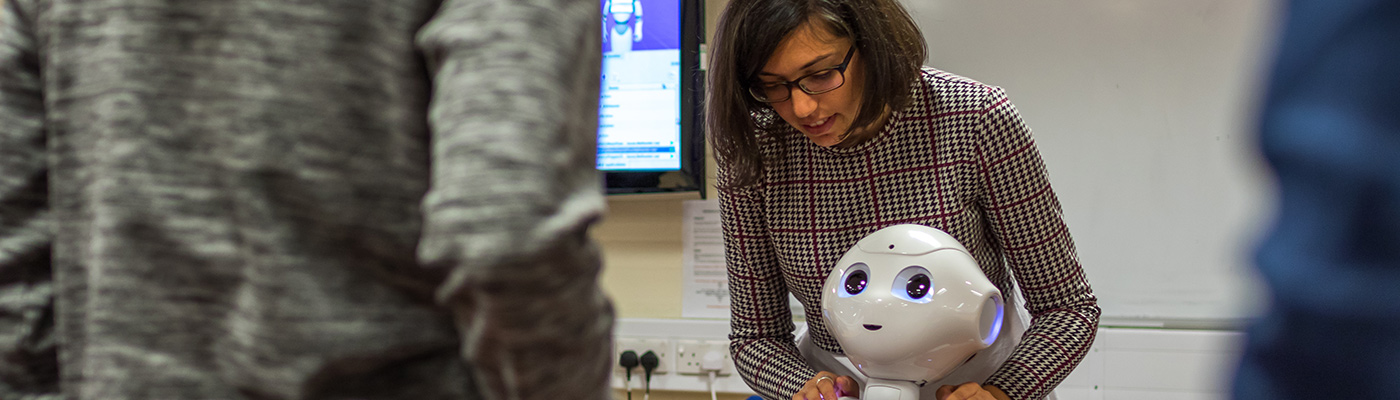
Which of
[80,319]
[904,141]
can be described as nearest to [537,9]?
[80,319]

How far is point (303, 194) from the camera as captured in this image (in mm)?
524

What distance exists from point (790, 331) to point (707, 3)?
37.7 inches

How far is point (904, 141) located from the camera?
1.27m

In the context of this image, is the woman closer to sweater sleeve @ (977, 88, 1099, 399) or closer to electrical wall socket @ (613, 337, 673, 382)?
sweater sleeve @ (977, 88, 1099, 399)

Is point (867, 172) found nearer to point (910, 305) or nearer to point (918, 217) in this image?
point (918, 217)

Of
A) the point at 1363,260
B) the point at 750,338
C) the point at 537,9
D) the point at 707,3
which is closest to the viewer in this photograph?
the point at 1363,260

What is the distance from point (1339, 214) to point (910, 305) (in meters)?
0.73

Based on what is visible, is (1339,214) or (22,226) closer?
(1339,214)

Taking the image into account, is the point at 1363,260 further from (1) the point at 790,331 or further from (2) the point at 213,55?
(1) the point at 790,331

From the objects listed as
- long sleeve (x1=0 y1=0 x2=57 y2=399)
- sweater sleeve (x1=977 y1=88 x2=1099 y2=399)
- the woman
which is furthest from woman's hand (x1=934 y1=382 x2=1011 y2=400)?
long sleeve (x1=0 y1=0 x2=57 y2=399)

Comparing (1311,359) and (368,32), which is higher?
(368,32)

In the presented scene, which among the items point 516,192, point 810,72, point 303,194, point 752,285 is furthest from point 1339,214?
point 752,285

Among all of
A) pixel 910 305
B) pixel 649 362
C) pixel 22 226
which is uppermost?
pixel 22 226

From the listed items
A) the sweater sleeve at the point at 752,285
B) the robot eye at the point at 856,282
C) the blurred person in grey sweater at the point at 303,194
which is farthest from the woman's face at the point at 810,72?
the blurred person in grey sweater at the point at 303,194
